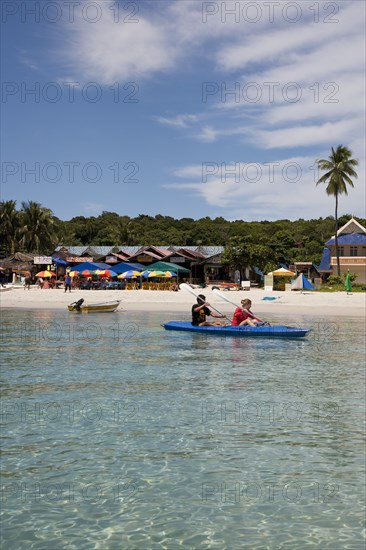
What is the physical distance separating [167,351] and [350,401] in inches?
324

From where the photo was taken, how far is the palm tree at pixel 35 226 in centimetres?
7644

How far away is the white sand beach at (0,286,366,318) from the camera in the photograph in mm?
36750

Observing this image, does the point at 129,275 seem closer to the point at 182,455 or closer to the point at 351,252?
the point at 351,252

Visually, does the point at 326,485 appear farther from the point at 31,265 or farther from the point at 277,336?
the point at 31,265

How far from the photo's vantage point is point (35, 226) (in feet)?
252

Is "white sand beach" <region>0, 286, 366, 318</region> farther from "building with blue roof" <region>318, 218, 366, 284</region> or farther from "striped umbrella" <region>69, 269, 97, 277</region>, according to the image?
"building with blue roof" <region>318, 218, 366, 284</region>

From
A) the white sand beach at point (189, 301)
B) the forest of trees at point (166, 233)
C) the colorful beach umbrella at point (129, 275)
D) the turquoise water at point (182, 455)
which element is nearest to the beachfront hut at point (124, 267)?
the colorful beach umbrella at point (129, 275)

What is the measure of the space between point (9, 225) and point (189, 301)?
42.3 m

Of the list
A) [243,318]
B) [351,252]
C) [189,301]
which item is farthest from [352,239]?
[243,318]

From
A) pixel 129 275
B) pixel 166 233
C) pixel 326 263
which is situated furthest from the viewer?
pixel 166 233

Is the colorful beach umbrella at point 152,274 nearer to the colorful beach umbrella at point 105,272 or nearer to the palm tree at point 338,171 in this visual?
the colorful beach umbrella at point 105,272

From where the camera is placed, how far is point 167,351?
18297mm

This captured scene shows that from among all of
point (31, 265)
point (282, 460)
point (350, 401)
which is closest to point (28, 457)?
point (282, 460)

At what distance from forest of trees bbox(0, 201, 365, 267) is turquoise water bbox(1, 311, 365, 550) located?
4711 cm
